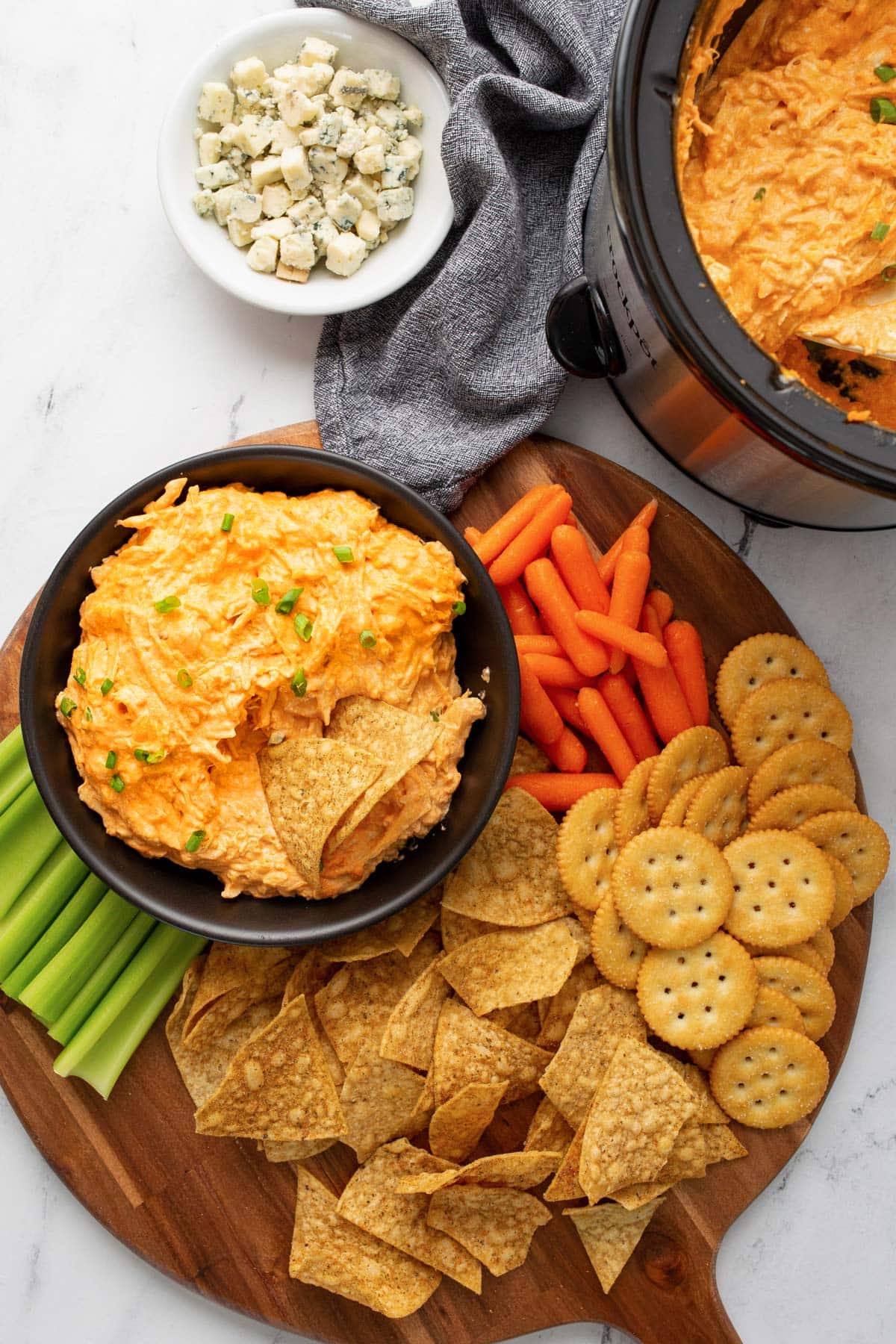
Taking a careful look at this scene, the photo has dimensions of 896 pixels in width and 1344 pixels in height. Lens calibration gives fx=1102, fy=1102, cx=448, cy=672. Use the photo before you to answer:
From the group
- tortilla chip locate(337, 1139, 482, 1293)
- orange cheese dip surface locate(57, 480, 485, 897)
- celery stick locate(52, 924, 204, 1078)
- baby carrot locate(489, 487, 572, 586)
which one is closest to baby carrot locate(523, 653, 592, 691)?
baby carrot locate(489, 487, 572, 586)

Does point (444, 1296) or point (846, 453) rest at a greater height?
point (846, 453)

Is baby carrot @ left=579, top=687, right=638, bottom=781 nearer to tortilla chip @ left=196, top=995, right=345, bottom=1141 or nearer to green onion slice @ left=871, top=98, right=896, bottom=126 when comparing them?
tortilla chip @ left=196, top=995, right=345, bottom=1141

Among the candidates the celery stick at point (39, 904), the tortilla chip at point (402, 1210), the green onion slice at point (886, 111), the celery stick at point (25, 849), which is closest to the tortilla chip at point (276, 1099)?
the tortilla chip at point (402, 1210)

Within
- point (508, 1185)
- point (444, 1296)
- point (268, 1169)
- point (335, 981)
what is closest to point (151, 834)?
point (335, 981)

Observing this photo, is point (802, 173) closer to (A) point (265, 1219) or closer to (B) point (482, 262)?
(B) point (482, 262)

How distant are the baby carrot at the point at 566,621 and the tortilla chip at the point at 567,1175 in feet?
3.83

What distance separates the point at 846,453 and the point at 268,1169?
89.7 inches

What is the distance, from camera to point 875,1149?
10.2 ft

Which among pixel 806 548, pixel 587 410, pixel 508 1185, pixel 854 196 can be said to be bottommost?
pixel 508 1185

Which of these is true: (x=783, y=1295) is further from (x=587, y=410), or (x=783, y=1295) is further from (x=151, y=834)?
(x=587, y=410)

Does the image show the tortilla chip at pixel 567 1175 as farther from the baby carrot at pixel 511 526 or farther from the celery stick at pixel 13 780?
the celery stick at pixel 13 780

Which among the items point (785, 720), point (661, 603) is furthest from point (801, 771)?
point (661, 603)

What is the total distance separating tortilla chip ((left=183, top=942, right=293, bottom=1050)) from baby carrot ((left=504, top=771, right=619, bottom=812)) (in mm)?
755

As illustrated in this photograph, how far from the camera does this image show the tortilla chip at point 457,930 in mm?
2840
